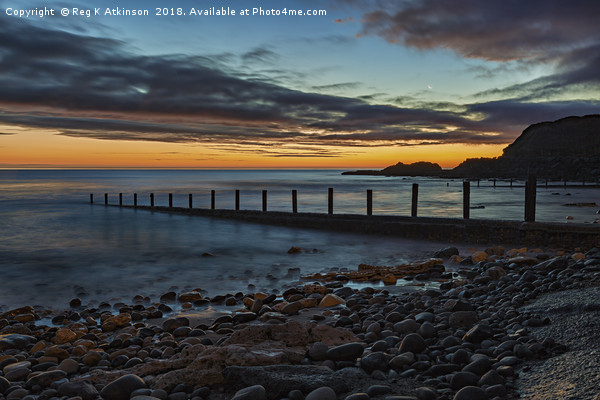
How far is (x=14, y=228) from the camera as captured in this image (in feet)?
67.8

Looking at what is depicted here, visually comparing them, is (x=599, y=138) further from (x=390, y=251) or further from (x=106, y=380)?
(x=106, y=380)

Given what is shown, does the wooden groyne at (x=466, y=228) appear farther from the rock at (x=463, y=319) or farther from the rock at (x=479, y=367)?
the rock at (x=479, y=367)

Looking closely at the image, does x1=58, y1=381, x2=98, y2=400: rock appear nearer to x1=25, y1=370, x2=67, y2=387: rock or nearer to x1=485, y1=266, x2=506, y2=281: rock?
x1=25, y1=370, x2=67, y2=387: rock

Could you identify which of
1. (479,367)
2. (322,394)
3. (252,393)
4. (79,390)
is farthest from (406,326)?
(79,390)

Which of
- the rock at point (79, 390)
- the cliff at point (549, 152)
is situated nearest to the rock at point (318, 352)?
the rock at point (79, 390)

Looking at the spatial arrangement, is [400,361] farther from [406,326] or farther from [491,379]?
[406,326]

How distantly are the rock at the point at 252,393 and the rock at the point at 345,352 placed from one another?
896 millimetres

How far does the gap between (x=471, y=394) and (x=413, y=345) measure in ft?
3.35

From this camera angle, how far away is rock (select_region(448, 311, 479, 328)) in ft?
14.6

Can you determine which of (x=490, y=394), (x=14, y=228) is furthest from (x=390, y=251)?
(x=14, y=228)

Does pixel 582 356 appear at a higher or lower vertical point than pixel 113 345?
higher

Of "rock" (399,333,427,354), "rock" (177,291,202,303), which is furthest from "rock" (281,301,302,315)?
"rock" (399,333,427,354)

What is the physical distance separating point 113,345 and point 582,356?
14.6 ft

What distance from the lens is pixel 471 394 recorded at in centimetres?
276
